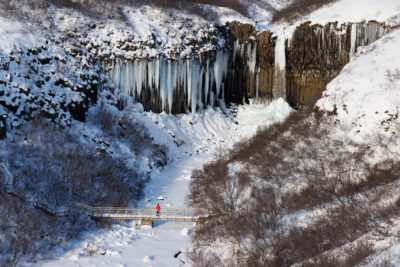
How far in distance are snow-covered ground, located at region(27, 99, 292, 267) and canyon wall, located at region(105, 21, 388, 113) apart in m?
1.31

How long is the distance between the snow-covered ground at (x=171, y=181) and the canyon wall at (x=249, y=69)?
51.7 inches

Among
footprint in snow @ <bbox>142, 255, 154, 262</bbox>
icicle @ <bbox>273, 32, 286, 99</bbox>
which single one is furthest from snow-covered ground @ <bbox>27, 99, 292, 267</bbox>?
icicle @ <bbox>273, 32, 286, 99</bbox>

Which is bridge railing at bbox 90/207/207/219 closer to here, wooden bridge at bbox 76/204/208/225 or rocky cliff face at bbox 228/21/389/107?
wooden bridge at bbox 76/204/208/225

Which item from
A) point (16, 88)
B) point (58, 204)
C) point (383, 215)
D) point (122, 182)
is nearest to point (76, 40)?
point (16, 88)

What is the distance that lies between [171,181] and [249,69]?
16.0 m

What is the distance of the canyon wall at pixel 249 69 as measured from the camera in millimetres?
31547

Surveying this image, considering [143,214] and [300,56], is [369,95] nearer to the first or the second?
[300,56]

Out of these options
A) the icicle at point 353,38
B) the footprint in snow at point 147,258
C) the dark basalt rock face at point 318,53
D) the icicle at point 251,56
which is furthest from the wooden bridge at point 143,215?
the icicle at point 353,38

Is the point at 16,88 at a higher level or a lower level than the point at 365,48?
lower

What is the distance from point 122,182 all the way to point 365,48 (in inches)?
801

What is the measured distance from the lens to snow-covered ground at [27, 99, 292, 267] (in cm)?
1596

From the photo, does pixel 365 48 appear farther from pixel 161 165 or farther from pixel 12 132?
pixel 12 132

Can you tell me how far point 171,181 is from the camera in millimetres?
25328

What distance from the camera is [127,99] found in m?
31.0
